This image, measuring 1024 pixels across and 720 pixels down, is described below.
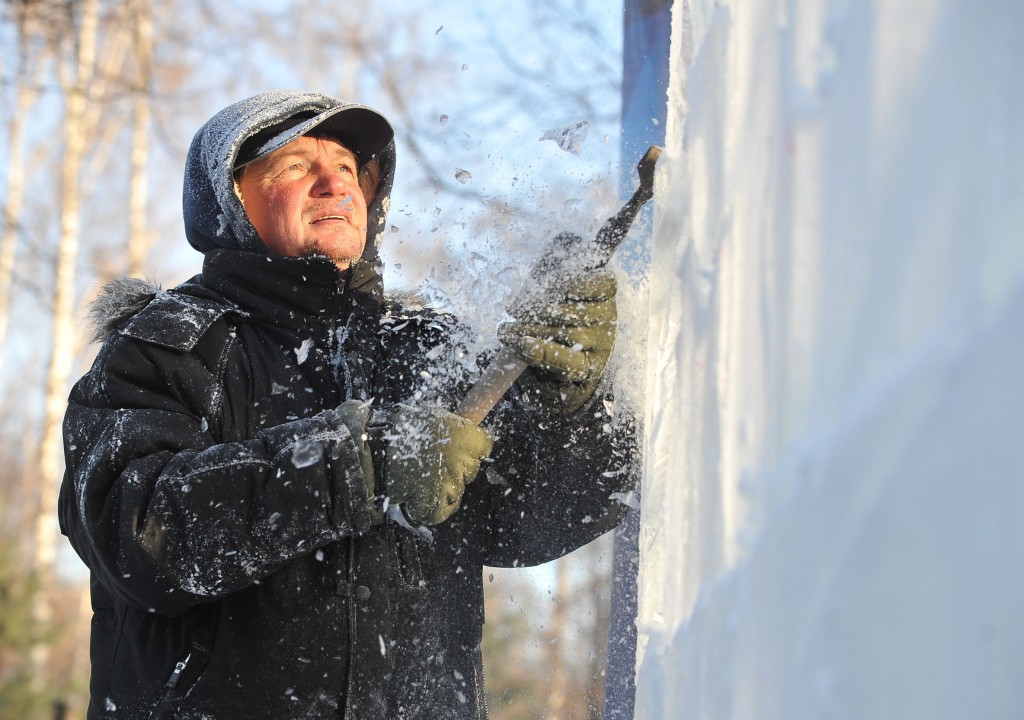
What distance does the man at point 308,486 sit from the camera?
164cm

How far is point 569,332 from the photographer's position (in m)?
1.66

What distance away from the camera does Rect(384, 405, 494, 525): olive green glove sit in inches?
65.5

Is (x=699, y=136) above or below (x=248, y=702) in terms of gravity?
above

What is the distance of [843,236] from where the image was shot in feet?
2.12

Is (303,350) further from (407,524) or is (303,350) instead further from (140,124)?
(140,124)

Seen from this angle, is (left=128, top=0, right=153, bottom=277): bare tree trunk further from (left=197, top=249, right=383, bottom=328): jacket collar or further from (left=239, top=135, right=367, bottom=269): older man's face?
(left=197, top=249, right=383, bottom=328): jacket collar

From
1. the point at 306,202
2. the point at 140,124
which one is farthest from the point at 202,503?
the point at 140,124

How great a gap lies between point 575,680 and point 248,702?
0.60 m

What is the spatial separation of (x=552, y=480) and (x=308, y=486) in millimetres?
437

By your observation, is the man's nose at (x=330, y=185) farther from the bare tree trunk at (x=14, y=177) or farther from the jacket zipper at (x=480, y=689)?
the bare tree trunk at (x=14, y=177)

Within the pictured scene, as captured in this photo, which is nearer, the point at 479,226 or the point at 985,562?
the point at 985,562

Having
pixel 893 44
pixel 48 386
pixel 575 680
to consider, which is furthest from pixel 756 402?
pixel 48 386

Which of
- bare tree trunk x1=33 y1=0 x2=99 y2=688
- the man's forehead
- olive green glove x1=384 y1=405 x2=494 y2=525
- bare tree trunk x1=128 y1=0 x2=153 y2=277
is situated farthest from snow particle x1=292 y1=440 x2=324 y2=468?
bare tree trunk x1=33 y1=0 x2=99 y2=688

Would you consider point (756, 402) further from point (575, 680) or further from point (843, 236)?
point (575, 680)
